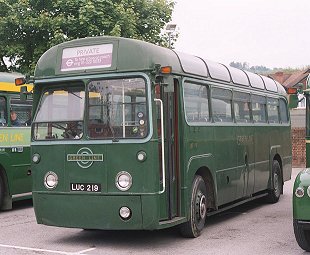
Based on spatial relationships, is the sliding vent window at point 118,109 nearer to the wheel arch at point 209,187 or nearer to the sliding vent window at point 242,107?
the wheel arch at point 209,187

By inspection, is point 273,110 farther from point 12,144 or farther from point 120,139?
point 120,139

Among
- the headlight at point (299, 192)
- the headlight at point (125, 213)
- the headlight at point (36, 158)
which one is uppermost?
the headlight at point (36, 158)

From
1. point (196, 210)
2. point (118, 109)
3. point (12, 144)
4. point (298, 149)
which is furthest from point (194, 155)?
point (298, 149)

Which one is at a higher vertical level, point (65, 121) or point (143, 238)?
point (65, 121)

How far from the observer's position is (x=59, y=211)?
8.87 m

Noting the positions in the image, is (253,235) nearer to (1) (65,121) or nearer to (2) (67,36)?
(1) (65,121)

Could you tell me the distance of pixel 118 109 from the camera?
28.3 feet

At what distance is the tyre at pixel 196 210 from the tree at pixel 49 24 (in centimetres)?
1107

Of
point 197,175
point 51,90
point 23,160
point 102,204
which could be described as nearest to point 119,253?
point 102,204

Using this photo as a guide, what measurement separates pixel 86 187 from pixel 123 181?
22.7 inches

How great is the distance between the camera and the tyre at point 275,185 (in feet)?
46.7

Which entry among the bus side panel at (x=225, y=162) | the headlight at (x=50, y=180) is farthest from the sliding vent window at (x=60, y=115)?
the bus side panel at (x=225, y=162)

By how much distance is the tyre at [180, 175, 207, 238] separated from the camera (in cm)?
940

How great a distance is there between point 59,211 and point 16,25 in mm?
13166
